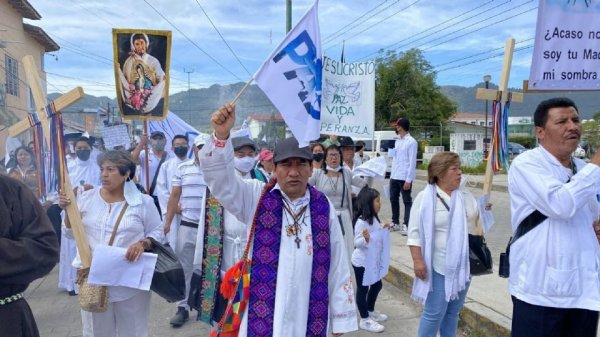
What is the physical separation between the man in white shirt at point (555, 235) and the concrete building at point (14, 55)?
2143 centimetres

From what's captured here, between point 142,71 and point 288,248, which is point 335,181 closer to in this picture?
point 142,71

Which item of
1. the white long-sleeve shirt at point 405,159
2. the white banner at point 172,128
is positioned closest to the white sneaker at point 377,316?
the white long-sleeve shirt at point 405,159

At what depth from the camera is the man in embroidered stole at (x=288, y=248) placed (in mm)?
2490

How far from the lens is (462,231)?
3.57 meters

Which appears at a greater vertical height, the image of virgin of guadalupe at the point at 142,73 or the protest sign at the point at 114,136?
the image of virgin of guadalupe at the point at 142,73

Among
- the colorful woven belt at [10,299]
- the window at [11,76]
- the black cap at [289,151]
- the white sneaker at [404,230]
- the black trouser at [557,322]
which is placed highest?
the window at [11,76]

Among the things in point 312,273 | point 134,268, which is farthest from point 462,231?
A: point 134,268

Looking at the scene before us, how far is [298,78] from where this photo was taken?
2.82m

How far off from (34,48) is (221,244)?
94.9 feet

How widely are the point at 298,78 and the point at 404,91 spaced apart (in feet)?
139

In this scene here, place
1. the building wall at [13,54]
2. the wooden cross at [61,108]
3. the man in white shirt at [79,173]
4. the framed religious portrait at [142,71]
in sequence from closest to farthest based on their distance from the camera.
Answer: the wooden cross at [61,108], the framed religious portrait at [142,71], the man in white shirt at [79,173], the building wall at [13,54]

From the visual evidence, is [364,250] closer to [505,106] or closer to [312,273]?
[505,106]

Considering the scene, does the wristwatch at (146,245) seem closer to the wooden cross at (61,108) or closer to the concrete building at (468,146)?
the wooden cross at (61,108)

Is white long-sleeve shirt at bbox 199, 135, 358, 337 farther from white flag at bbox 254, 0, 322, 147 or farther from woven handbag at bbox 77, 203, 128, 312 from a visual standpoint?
woven handbag at bbox 77, 203, 128, 312
